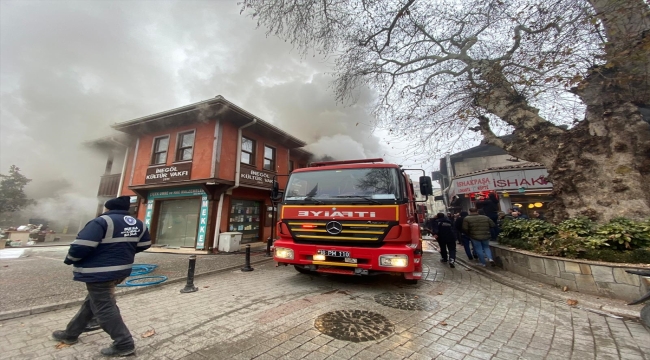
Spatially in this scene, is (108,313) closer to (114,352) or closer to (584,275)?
(114,352)

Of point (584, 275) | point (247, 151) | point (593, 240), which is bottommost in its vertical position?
point (584, 275)

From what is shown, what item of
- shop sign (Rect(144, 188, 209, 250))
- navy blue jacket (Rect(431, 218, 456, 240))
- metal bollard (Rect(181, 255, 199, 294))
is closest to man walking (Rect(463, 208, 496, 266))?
navy blue jacket (Rect(431, 218, 456, 240))

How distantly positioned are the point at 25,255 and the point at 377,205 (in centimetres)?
1265

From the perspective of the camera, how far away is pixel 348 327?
302 centimetres

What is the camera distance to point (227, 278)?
5.83 meters

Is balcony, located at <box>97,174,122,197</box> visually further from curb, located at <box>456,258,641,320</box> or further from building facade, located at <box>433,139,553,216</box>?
building facade, located at <box>433,139,553,216</box>

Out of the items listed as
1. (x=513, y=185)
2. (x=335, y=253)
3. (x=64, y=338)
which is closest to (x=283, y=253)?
(x=335, y=253)

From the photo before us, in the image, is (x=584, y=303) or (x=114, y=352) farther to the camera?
(x=584, y=303)

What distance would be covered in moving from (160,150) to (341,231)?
34.8ft

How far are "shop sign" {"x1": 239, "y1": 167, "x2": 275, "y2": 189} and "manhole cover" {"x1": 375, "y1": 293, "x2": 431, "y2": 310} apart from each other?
7.27 meters

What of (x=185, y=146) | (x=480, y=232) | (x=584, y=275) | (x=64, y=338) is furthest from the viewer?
(x=185, y=146)

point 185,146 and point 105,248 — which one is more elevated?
point 185,146

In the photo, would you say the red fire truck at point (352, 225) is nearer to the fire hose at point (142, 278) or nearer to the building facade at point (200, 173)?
the fire hose at point (142, 278)

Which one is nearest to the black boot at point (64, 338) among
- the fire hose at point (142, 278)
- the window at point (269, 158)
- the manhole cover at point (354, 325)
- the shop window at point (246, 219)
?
the fire hose at point (142, 278)
